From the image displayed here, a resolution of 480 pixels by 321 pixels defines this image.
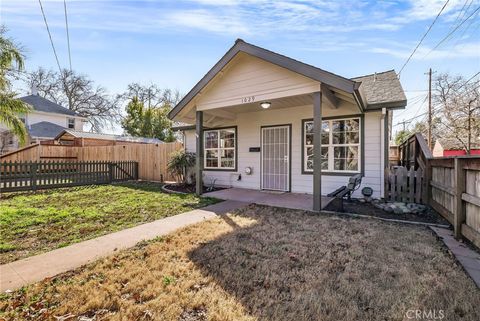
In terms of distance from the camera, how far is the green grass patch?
3.92 meters

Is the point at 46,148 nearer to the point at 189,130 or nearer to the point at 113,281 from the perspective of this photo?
the point at 189,130

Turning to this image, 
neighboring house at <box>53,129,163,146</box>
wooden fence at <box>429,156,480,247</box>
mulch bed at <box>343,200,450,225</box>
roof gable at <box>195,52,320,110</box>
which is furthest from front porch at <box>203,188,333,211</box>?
neighboring house at <box>53,129,163,146</box>

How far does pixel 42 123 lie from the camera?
2358cm

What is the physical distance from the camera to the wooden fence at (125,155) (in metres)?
12.2

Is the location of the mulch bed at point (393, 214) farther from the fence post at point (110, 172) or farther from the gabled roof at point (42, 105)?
the gabled roof at point (42, 105)

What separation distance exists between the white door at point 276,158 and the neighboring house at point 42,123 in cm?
2136

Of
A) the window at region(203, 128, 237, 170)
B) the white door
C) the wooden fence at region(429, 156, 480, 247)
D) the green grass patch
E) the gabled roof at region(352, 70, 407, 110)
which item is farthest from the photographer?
the window at region(203, 128, 237, 170)

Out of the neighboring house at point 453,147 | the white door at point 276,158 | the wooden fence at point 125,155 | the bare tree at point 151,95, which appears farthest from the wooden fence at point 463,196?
the bare tree at point 151,95

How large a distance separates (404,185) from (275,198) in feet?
11.2

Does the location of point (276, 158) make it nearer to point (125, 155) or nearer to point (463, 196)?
point (463, 196)

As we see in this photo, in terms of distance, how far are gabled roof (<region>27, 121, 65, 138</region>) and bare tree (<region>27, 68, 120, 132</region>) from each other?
7.29 meters

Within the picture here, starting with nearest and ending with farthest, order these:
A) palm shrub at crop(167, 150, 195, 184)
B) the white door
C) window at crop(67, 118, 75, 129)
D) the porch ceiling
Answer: the porch ceiling, the white door, palm shrub at crop(167, 150, 195, 184), window at crop(67, 118, 75, 129)

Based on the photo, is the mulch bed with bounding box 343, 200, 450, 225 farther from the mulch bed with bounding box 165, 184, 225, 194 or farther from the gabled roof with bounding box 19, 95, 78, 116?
the gabled roof with bounding box 19, 95, 78, 116

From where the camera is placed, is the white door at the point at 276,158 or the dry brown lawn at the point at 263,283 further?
the white door at the point at 276,158
